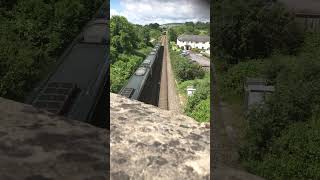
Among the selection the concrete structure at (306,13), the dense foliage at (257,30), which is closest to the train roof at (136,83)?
the dense foliage at (257,30)

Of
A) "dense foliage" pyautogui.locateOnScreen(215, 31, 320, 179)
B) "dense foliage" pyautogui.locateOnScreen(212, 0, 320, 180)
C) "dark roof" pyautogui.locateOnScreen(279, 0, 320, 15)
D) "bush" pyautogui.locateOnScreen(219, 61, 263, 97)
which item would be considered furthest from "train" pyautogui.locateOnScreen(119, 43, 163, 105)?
"dark roof" pyautogui.locateOnScreen(279, 0, 320, 15)

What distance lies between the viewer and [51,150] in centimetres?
92

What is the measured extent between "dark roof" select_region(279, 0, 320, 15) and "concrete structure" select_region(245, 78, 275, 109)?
9.49ft

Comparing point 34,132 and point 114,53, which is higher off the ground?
point 114,53

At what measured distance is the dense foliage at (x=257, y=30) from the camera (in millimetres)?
11477

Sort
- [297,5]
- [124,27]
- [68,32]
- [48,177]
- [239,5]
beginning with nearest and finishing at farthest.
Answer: [48,177], [124,27], [68,32], [239,5], [297,5]

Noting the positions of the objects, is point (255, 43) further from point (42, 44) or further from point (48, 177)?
point (48, 177)

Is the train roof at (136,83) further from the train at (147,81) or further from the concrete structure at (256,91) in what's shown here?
the concrete structure at (256,91)

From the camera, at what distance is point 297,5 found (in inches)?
500

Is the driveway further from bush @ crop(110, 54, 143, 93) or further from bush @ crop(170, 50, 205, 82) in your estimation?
bush @ crop(110, 54, 143, 93)

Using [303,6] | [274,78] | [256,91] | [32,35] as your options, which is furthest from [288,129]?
[32,35]

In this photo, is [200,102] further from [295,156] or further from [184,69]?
[295,156]

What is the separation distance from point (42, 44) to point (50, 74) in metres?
2.29

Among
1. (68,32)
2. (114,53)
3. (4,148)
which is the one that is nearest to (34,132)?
(4,148)
